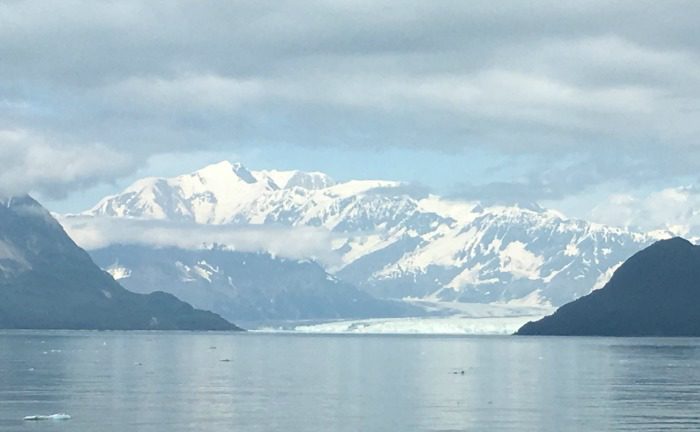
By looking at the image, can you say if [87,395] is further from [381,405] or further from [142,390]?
[381,405]

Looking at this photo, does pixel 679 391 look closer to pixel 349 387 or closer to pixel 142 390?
pixel 349 387

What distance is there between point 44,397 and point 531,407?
185 feet

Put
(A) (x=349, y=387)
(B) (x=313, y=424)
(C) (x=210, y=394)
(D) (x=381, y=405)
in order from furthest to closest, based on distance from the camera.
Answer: (A) (x=349, y=387)
(C) (x=210, y=394)
(D) (x=381, y=405)
(B) (x=313, y=424)

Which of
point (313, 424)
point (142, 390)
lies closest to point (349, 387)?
point (142, 390)

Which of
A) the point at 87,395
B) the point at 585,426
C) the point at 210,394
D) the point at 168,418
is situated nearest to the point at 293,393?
the point at 210,394

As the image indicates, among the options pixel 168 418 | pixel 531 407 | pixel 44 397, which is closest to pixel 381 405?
pixel 531 407

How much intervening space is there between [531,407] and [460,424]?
24.0 meters

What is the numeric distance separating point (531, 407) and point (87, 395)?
53.0m

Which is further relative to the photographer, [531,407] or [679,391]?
[679,391]

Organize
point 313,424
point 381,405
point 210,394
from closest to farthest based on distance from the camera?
1. point 313,424
2. point 381,405
3. point 210,394

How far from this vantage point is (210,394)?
171375 millimetres

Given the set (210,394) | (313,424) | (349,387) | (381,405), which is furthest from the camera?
(349,387)

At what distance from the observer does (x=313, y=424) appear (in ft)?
440

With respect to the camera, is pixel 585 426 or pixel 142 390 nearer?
pixel 585 426
